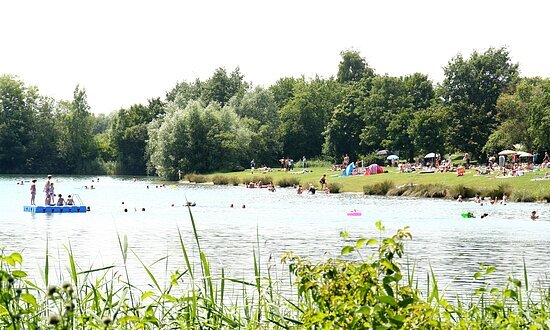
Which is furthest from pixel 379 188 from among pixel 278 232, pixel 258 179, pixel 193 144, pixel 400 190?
pixel 193 144

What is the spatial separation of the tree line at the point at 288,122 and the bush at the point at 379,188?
19.6 meters

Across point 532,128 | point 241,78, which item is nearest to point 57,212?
point 532,128

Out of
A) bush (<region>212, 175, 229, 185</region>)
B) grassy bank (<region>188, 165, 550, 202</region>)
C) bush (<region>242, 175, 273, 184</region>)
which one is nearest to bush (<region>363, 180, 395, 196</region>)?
A: grassy bank (<region>188, 165, 550, 202</region>)

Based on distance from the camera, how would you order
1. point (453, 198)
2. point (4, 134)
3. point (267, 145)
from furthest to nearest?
point (4, 134)
point (267, 145)
point (453, 198)

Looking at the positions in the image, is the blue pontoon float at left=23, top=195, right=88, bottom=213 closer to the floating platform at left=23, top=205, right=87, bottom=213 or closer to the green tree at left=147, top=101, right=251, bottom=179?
the floating platform at left=23, top=205, right=87, bottom=213

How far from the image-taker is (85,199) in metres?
60.3

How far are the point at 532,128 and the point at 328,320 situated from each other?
78831mm

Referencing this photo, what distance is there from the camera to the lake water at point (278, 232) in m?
23.3

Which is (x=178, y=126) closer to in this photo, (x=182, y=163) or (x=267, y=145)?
(x=182, y=163)

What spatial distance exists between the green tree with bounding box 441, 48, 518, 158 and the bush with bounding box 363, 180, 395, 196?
3517 centimetres

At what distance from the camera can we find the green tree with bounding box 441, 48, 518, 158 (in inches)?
3900

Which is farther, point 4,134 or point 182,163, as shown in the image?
point 4,134

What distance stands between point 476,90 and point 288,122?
96.2ft

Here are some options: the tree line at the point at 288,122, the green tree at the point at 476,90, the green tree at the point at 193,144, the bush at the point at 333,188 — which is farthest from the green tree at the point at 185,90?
the bush at the point at 333,188
